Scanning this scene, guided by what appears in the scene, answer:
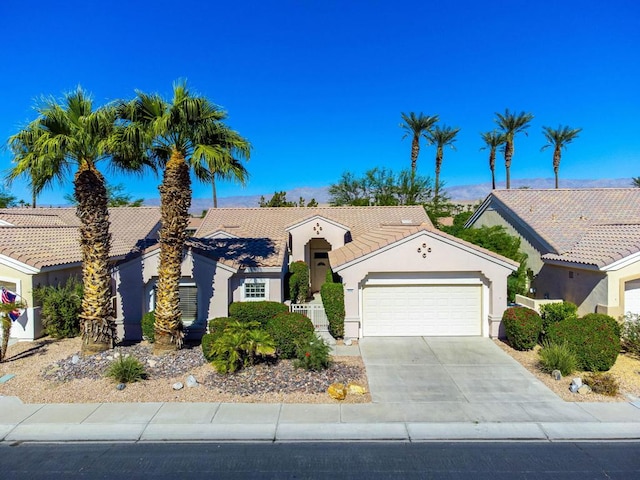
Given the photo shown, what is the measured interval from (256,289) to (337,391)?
7.24 metres

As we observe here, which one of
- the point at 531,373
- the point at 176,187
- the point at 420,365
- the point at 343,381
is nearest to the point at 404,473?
the point at 343,381

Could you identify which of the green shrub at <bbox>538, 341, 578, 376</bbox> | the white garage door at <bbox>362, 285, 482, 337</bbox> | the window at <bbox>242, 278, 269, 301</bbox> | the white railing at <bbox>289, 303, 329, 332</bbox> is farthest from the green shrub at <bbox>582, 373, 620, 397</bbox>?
the window at <bbox>242, 278, 269, 301</bbox>

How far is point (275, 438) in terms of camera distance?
755 centimetres

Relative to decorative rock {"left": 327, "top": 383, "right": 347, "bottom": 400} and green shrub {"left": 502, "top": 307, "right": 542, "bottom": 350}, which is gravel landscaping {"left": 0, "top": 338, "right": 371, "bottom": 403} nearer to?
decorative rock {"left": 327, "top": 383, "right": 347, "bottom": 400}

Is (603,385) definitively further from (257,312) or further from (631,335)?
(257,312)

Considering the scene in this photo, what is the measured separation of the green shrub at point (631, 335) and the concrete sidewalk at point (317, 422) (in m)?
4.41

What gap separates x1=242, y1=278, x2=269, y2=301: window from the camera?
1557 cm

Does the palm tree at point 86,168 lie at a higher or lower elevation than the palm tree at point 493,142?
lower

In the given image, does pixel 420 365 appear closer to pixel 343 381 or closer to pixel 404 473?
pixel 343 381

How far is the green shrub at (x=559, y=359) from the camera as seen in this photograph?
1054cm

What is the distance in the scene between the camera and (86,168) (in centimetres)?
1162

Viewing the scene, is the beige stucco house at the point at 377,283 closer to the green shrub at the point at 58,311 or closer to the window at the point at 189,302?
the window at the point at 189,302

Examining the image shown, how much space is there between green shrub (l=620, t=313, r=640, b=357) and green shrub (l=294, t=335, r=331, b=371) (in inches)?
358

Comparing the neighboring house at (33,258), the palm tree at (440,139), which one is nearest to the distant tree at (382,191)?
the palm tree at (440,139)
